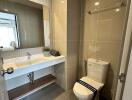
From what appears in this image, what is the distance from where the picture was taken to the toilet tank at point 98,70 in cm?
167

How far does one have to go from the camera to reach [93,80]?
178 centimetres

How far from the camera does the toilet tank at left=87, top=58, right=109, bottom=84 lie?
167 cm

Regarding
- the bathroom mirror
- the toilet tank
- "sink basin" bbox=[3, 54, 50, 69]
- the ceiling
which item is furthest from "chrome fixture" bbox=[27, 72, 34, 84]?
the ceiling

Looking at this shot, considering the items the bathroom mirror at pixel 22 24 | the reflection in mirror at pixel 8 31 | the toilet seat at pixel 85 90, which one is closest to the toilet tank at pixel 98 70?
the toilet seat at pixel 85 90

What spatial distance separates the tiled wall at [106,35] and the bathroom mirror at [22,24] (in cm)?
98

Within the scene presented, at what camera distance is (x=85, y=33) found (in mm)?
2072

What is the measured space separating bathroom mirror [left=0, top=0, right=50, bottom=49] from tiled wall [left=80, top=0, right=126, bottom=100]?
98cm

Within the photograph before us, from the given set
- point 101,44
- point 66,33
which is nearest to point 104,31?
point 101,44

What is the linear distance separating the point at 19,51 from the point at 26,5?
3.01 ft

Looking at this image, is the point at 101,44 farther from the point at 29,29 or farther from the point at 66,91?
the point at 29,29

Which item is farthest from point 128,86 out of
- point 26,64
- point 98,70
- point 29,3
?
point 29,3

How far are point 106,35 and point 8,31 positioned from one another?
1.82 meters

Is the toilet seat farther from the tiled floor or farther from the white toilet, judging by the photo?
the tiled floor

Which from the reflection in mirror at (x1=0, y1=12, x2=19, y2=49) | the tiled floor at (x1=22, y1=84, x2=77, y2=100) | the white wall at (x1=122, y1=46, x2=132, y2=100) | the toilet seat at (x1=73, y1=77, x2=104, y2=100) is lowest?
the tiled floor at (x1=22, y1=84, x2=77, y2=100)
